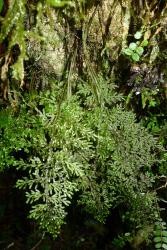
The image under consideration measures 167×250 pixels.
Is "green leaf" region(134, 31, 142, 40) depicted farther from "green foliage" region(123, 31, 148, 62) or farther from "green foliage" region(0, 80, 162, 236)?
"green foliage" region(0, 80, 162, 236)

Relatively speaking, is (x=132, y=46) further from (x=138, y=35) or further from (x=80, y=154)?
(x=80, y=154)

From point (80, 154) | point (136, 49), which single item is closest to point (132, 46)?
point (136, 49)

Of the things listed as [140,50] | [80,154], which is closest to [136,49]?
[140,50]

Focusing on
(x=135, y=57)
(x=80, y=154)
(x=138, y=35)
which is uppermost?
(x=138, y=35)

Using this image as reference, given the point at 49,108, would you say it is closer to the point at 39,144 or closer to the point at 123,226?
the point at 39,144

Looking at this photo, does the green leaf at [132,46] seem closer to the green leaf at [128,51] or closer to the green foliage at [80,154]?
the green leaf at [128,51]

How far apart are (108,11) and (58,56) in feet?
1.03

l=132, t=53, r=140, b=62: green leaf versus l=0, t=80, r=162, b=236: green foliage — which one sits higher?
l=132, t=53, r=140, b=62: green leaf

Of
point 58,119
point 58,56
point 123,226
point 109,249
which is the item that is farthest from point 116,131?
point 109,249

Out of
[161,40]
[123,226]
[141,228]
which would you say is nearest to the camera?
[161,40]

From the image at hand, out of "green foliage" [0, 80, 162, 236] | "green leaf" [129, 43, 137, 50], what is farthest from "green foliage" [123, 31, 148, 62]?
"green foliage" [0, 80, 162, 236]

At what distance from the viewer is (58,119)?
1685 mm

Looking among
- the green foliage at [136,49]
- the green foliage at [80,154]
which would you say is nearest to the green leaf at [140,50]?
the green foliage at [136,49]

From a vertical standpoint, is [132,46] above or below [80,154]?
above
